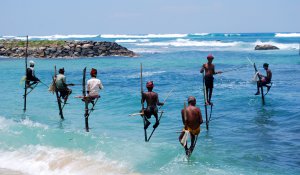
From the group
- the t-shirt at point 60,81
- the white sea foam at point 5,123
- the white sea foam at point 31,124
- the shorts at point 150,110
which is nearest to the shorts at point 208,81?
the shorts at point 150,110

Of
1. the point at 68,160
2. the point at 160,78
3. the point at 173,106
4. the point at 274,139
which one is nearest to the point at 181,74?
the point at 160,78

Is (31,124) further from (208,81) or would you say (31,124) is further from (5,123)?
(208,81)

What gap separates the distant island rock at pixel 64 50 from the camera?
5750 cm

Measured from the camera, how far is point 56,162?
521 inches

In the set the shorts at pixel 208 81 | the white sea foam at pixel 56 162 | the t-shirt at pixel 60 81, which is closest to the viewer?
the white sea foam at pixel 56 162

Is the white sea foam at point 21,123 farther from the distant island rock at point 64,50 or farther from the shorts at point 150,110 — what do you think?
the distant island rock at point 64,50

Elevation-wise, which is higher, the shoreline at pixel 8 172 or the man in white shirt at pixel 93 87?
the man in white shirt at pixel 93 87

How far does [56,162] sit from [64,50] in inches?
1802

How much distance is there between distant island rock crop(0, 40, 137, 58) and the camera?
57.5 metres

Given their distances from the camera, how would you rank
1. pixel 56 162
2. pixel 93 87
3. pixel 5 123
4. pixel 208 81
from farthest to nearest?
pixel 5 123
pixel 208 81
pixel 93 87
pixel 56 162

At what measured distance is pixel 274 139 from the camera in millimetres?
15148

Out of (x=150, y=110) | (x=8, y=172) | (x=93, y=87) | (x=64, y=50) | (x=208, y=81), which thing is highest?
(x=64, y=50)

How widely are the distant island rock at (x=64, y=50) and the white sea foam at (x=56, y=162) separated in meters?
43.5

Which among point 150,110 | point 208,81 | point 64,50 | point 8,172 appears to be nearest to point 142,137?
point 150,110
